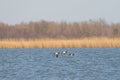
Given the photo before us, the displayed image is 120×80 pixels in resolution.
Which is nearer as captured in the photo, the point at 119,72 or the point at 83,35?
the point at 119,72

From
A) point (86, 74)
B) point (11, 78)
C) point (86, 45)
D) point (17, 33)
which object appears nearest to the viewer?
point (11, 78)

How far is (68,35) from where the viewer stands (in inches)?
1716

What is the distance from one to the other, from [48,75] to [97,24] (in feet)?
100

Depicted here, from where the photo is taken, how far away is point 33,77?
15398 millimetres

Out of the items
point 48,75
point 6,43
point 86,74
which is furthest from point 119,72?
point 6,43

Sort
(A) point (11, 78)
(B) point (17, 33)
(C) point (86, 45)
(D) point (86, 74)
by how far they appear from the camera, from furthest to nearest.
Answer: (B) point (17, 33) → (C) point (86, 45) → (D) point (86, 74) → (A) point (11, 78)

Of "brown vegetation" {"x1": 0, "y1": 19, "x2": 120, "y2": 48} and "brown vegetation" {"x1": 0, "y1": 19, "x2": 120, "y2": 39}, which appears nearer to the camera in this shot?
"brown vegetation" {"x1": 0, "y1": 19, "x2": 120, "y2": 48}

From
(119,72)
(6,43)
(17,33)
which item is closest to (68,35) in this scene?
(17,33)

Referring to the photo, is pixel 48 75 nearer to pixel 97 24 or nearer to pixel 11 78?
pixel 11 78

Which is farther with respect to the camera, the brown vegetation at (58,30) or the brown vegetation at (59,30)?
the brown vegetation at (59,30)

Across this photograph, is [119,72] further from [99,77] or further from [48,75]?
[48,75]

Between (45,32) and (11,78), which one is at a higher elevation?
(45,32)

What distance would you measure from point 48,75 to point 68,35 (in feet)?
90.7

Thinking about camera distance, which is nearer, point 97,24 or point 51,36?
point 51,36
